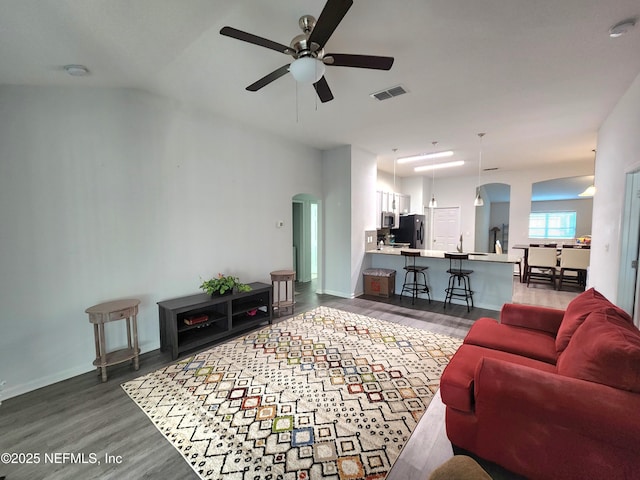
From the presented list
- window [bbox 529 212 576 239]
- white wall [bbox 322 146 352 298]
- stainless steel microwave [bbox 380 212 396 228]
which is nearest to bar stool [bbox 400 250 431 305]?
white wall [bbox 322 146 352 298]

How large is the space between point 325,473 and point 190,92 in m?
3.85

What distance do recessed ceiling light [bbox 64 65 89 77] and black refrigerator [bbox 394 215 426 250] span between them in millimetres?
6925

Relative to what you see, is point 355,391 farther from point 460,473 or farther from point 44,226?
point 44,226

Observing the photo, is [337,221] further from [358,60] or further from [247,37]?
[247,37]

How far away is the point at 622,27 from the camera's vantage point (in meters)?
2.03

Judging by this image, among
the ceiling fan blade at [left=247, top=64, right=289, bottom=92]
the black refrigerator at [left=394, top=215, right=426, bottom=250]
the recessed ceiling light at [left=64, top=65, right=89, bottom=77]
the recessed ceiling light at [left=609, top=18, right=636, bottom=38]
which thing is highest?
the recessed ceiling light at [left=609, top=18, right=636, bottom=38]

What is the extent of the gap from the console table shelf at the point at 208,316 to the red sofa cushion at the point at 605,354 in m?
3.30

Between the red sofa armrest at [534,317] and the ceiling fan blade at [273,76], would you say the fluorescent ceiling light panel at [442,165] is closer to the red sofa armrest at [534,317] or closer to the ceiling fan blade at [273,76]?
the red sofa armrest at [534,317]

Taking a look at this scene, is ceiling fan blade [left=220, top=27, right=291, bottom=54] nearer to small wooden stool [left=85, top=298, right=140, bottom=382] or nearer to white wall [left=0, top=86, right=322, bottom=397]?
white wall [left=0, top=86, right=322, bottom=397]

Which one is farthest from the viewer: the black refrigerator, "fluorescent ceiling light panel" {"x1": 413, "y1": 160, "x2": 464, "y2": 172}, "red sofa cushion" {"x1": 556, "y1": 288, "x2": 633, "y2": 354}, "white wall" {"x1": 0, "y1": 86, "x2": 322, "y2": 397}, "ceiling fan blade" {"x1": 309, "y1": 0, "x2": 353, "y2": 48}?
the black refrigerator

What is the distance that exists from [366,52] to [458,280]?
4.28 meters

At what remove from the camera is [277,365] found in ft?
9.39

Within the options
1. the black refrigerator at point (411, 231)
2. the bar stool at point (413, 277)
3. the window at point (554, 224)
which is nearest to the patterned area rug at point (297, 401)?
the bar stool at point (413, 277)

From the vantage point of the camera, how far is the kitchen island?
4691 mm
